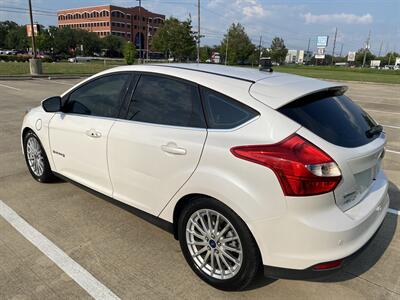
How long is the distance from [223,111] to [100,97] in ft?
5.06

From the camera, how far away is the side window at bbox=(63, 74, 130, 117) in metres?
3.19

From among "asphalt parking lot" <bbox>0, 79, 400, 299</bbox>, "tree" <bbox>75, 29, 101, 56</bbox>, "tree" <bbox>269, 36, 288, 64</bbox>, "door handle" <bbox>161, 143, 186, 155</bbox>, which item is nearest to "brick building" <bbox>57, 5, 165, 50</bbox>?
"tree" <bbox>75, 29, 101, 56</bbox>

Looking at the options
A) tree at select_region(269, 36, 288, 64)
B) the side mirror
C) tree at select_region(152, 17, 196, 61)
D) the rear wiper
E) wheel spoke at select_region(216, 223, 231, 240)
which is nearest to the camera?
wheel spoke at select_region(216, 223, 231, 240)

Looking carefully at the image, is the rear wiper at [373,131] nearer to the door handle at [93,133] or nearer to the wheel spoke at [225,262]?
the wheel spoke at [225,262]

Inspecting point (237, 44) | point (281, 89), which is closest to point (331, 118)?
point (281, 89)

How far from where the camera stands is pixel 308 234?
2066 mm

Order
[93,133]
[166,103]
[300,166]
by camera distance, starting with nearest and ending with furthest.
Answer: [300,166] < [166,103] < [93,133]

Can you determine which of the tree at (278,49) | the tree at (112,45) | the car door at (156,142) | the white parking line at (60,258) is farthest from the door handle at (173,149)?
the tree at (112,45)

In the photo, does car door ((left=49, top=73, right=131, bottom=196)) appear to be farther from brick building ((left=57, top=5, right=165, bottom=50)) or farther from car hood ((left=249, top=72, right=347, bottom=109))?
brick building ((left=57, top=5, right=165, bottom=50))

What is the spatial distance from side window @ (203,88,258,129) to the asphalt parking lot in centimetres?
122

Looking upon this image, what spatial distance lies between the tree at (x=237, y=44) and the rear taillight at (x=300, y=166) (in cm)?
7276

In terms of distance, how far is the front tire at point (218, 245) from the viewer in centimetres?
228

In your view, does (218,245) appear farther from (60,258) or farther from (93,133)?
(93,133)

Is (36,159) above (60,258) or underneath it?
above
